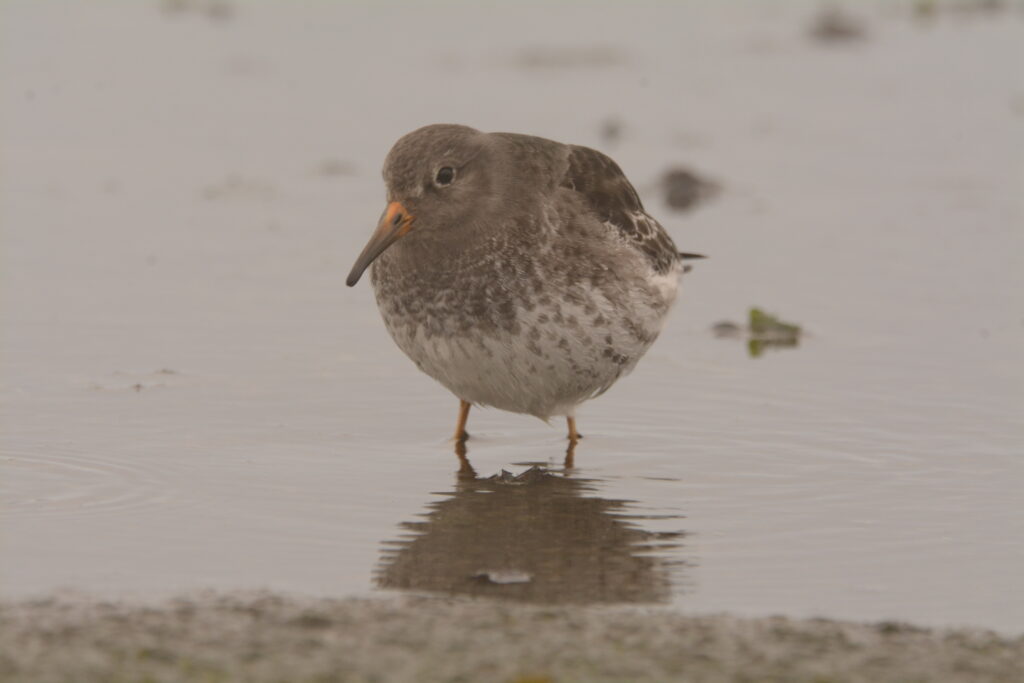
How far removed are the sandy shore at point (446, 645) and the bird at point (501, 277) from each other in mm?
2417

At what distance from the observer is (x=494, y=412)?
10273 mm

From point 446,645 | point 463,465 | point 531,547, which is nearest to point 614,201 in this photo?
point 463,465

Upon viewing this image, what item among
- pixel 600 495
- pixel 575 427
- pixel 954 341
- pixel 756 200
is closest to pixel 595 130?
pixel 756 200

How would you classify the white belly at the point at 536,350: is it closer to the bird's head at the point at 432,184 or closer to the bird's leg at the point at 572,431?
the bird's leg at the point at 572,431

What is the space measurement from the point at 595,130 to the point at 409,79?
8.77 feet

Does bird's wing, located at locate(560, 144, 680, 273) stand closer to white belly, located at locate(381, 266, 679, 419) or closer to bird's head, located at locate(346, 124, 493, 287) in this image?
white belly, located at locate(381, 266, 679, 419)

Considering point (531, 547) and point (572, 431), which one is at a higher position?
point (572, 431)

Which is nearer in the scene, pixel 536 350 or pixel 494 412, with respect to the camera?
pixel 536 350

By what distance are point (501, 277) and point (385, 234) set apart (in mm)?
611

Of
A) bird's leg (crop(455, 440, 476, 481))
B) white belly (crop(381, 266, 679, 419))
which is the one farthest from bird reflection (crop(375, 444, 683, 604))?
white belly (crop(381, 266, 679, 419))

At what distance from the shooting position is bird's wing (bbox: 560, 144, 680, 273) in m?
9.52

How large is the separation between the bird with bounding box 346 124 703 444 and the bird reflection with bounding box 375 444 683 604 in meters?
0.55

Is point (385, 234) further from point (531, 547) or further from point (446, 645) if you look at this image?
point (446, 645)

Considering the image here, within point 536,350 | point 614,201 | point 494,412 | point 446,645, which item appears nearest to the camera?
point 446,645
